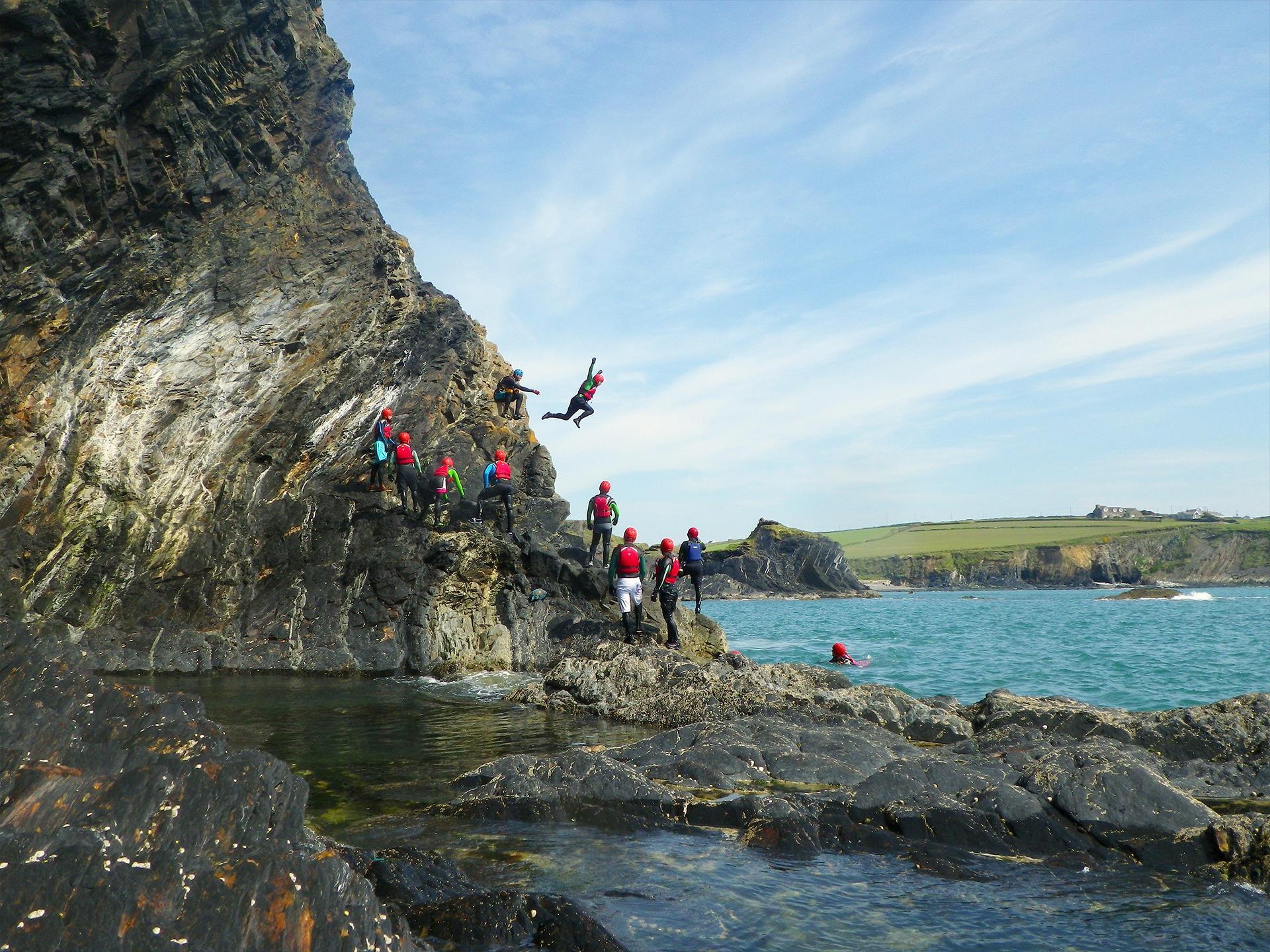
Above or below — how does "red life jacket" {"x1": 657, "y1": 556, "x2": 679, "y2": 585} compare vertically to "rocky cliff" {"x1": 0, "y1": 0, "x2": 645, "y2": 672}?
below

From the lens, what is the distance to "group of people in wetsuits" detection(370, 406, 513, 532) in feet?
88.4

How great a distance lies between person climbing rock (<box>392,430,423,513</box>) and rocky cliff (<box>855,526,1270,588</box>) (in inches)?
5473

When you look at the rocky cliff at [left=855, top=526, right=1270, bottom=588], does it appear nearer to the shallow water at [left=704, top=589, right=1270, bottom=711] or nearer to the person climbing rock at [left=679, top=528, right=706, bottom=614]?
the shallow water at [left=704, top=589, right=1270, bottom=711]

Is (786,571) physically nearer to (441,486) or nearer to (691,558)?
(441,486)

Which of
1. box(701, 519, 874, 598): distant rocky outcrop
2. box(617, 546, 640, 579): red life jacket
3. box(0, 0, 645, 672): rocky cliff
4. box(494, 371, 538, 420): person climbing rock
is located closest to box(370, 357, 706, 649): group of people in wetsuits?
box(617, 546, 640, 579): red life jacket

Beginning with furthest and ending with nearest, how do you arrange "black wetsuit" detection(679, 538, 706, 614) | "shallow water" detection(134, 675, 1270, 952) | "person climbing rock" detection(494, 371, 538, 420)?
"person climbing rock" detection(494, 371, 538, 420) < "black wetsuit" detection(679, 538, 706, 614) < "shallow water" detection(134, 675, 1270, 952)

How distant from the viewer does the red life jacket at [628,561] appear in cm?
2127

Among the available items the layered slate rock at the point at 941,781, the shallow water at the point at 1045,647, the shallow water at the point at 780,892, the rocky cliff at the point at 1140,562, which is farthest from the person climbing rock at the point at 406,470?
the rocky cliff at the point at 1140,562

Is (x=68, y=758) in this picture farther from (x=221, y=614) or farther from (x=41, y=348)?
(x=221, y=614)

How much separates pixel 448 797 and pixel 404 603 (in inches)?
619

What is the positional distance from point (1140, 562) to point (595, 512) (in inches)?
5858

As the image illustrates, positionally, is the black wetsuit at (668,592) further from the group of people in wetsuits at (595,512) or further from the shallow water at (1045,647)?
the shallow water at (1045,647)

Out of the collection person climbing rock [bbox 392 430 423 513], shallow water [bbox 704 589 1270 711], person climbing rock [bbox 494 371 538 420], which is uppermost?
person climbing rock [bbox 494 371 538 420]

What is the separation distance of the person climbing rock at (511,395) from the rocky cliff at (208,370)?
210 inches
